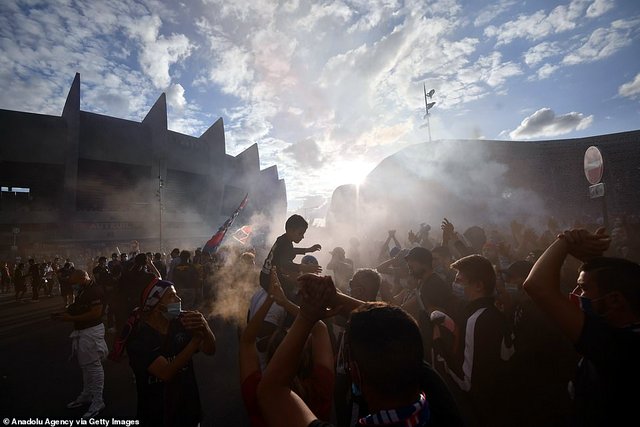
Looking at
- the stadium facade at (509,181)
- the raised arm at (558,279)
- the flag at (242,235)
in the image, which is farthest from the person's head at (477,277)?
the stadium facade at (509,181)

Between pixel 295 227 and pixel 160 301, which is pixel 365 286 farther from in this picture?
pixel 160 301

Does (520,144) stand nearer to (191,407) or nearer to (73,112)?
(191,407)

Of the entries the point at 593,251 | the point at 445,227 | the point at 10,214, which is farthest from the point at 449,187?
the point at 10,214

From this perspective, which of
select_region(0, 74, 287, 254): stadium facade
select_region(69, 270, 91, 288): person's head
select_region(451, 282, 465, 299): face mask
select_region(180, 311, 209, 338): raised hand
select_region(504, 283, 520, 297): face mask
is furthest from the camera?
select_region(0, 74, 287, 254): stadium facade

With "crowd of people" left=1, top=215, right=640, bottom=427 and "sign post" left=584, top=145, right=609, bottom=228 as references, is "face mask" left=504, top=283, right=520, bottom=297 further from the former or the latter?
"sign post" left=584, top=145, right=609, bottom=228

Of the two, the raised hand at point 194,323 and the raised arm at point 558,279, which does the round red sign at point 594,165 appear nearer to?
the raised arm at point 558,279

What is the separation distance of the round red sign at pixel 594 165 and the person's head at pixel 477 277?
4.05m

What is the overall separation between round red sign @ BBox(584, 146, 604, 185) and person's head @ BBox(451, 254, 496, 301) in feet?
13.3

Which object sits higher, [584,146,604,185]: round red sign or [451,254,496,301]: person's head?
[584,146,604,185]: round red sign

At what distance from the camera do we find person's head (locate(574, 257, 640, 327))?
1533mm

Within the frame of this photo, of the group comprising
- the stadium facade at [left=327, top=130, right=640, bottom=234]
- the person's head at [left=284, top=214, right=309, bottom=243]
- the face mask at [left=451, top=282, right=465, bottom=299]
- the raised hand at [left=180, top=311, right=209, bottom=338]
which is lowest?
the face mask at [left=451, top=282, right=465, bottom=299]

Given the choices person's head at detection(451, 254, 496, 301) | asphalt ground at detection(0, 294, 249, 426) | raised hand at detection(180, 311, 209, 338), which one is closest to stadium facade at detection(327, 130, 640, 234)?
asphalt ground at detection(0, 294, 249, 426)

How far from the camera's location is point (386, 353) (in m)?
1.11

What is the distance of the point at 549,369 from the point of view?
2.65 metres
